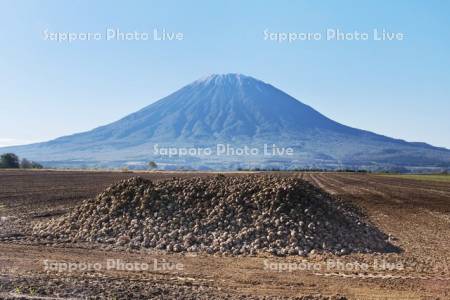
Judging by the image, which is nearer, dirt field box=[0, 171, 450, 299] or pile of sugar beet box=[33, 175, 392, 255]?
dirt field box=[0, 171, 450, 299]

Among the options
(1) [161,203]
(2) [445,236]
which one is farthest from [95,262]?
(2) [445,236]

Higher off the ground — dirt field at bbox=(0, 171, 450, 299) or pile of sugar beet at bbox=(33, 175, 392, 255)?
pile of sugar beet at bbox=(33, 175, 392, 255)

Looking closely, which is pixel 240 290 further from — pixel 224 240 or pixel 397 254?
pixel 397 254

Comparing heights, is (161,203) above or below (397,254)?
above

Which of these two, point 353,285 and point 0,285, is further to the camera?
point 353,285

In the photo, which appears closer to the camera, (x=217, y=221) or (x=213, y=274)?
(x=213, y=274)

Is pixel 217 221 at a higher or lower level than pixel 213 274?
higher

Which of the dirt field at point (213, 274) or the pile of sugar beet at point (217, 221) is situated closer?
the dirt field at point (213, 274)

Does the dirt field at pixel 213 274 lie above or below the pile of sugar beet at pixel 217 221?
below
